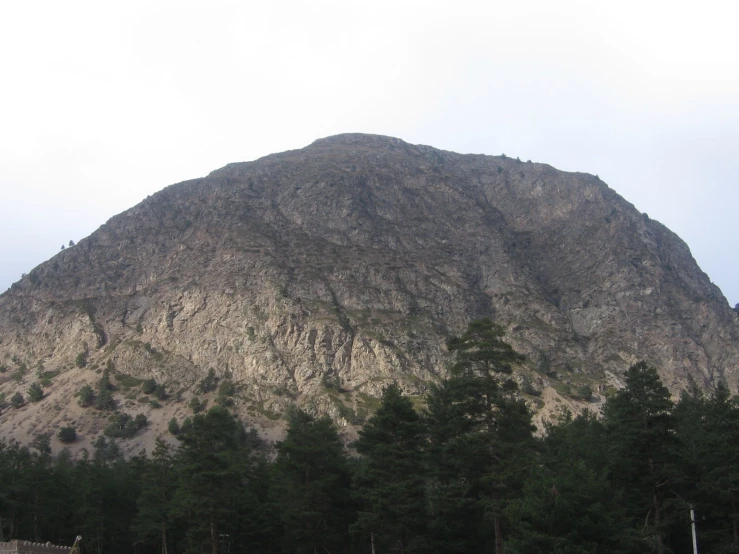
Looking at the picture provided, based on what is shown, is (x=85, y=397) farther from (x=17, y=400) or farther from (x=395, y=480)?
(x=395, y=480)

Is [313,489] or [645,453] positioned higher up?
[645,453]

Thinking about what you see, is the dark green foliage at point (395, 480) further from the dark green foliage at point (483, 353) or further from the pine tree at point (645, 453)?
the pine tree at point (645, 453)

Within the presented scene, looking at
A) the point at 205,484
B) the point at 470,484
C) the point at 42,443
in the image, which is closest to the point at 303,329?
the point at 42,443

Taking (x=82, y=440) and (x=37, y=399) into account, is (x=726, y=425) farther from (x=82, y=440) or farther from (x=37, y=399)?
(x=37, y=399)

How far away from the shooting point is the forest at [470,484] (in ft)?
114

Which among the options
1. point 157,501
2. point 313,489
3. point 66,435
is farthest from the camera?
point 66,435

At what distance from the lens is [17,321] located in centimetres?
18300

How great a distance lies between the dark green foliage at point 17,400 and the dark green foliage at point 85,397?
1322cm

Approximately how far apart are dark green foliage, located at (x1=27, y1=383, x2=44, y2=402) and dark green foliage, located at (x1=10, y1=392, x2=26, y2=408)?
1655 millimetres

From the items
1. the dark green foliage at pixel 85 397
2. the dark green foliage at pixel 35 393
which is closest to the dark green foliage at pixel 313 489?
the dark green foliage at pixel 85 397

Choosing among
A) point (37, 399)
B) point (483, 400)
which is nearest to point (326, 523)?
point (483, 400)

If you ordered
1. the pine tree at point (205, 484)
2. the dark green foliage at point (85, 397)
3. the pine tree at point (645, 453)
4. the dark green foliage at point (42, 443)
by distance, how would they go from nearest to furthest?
the pine tree at point (645, 453), the pine tree at point (205, 484), the dark green foliage at point (42, 443), the dark green foliage at point (85, 397)

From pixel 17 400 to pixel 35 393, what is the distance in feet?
13.0

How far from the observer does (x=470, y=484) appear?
42250 mm
